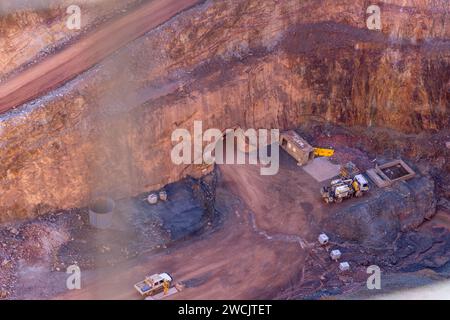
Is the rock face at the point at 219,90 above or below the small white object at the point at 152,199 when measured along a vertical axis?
above

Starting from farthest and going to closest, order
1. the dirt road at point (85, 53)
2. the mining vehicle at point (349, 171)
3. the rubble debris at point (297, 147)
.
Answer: the rubble debris at point (297, 147)
the mining vehicle at point (349, 171)
the dirt road at point (85, 53)

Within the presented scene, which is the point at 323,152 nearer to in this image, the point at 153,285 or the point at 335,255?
the point at 335,255

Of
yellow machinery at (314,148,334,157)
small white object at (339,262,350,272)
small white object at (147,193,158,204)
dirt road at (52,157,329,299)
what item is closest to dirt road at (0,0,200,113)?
small white object at (147,193,158,204)

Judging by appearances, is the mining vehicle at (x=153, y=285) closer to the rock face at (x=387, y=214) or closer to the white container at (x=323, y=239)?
the white container at (x=323, y=239)

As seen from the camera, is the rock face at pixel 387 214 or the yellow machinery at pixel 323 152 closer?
the rock face at pixel 387 214

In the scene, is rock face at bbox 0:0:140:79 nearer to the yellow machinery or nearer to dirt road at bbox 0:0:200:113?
dirt road at bbox 0:0:200:113

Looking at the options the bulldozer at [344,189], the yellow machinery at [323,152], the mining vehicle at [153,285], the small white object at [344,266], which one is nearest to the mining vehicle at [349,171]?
the bulldozer at [344,189]

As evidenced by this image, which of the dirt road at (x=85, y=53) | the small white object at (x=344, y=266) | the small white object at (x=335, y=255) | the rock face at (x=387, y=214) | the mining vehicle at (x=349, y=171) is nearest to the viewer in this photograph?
the small white object at (x=344, y=266)
